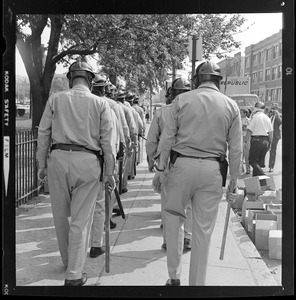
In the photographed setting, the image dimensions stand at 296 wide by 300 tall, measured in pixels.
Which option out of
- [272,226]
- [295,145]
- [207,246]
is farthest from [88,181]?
[272,226]

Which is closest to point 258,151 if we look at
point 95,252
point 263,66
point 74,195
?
point 263,66

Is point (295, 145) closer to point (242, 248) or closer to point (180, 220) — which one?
point (180, 220)

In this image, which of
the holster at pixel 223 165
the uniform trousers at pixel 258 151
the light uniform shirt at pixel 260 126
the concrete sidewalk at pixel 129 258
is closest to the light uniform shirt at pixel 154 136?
the concrete sidewalk at pixel 129 258

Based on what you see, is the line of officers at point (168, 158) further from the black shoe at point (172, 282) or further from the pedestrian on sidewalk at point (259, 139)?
the pedestrian on sidewalk at point (259, 139)

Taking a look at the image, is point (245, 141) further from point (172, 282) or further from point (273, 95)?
point (172, 282)

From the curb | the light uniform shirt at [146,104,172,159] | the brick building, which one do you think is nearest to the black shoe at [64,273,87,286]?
the curb

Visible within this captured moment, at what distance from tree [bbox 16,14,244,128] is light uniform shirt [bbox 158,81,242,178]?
0.56 m

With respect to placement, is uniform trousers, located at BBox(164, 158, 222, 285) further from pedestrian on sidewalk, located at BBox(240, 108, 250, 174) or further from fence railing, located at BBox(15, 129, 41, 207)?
pedestrian on sidewalk, located at BBox(240, 108, 250, 174)

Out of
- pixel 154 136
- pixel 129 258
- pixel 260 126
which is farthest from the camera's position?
pixel 260 126

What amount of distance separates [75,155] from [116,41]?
111cm

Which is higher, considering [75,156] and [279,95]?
[279,95]

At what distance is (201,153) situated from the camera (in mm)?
3768

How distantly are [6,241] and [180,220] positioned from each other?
1.49 m

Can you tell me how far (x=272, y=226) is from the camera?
5.07 m
